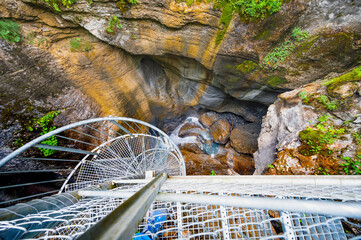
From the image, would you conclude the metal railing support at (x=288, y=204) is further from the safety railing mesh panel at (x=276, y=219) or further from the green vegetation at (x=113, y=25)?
the green vegetation at (x=113, y=25)

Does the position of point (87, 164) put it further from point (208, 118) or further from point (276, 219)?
point (208, 118)

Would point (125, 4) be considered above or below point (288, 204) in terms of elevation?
above

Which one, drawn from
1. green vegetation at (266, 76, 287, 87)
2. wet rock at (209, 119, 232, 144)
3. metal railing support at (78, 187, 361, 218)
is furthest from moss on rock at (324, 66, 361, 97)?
wet rock at (209, 119, 232, 144)

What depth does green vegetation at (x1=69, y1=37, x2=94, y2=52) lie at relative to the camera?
4246 mm

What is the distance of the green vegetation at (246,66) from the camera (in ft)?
15.7

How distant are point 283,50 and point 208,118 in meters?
5.46

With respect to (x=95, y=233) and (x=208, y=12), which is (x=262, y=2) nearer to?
(x=208, y=12)

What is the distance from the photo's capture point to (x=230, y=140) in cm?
750

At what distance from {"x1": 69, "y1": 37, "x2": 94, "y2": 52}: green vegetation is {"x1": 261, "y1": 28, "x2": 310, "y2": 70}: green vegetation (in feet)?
20.6

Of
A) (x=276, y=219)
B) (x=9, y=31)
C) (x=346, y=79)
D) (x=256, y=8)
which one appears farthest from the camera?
(x=256, y=8)

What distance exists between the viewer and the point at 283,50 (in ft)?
13.9

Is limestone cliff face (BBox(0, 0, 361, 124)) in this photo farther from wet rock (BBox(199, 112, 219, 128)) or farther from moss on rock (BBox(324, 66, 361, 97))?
wet rock (BBox(199, 112, 219, 128))

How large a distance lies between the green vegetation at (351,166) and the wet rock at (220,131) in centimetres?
538

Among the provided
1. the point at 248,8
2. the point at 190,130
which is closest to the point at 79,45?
the point at 248,8
